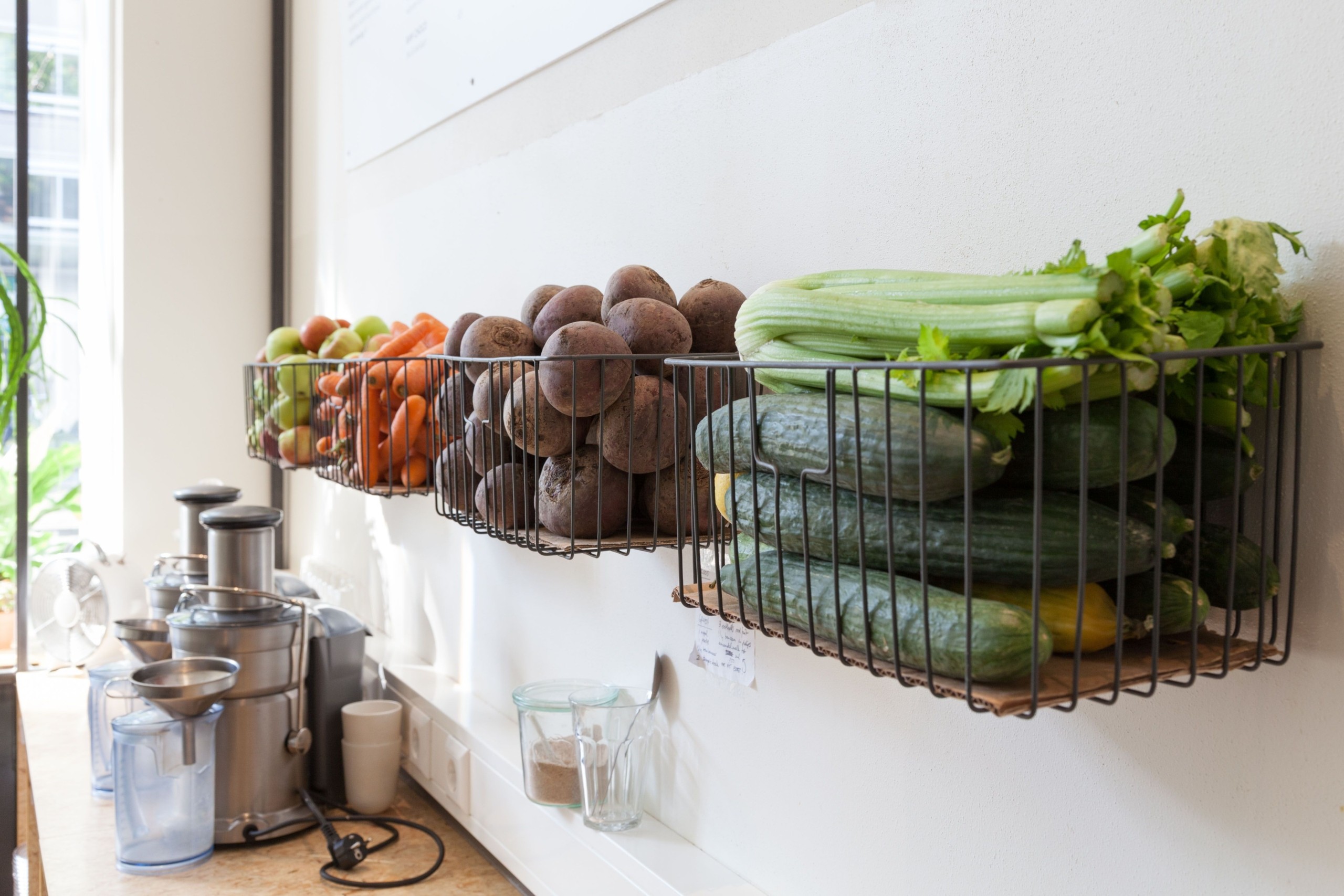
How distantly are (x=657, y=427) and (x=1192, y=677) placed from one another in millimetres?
427

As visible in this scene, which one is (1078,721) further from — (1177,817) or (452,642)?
(452,642)

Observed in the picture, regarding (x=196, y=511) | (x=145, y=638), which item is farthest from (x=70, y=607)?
(x=145, y=638)

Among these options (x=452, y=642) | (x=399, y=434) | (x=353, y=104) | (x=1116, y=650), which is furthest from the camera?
(x=353, y=104)

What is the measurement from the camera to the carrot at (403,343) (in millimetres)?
1203

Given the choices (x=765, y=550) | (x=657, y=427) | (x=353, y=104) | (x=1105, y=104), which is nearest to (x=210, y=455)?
(x=353, y=104)

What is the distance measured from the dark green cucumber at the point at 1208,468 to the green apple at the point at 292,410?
1.17 metres

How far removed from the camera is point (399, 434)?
1.14 m

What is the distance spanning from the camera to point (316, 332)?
149 centimetres

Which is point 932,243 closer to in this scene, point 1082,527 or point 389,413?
point 1082,527

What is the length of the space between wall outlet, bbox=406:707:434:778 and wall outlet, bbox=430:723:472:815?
2cm

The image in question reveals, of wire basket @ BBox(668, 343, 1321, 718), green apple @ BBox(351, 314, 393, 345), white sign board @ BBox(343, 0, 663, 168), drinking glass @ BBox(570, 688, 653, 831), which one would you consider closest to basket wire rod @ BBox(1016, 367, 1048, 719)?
wire basket @ BBox(668, 343, 1321, 718)

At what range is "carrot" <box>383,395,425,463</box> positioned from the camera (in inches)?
44.3

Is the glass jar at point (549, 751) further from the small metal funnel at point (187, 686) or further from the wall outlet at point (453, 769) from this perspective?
the small metal funnel at point (187, 686)

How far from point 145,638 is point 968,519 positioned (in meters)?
1.42
